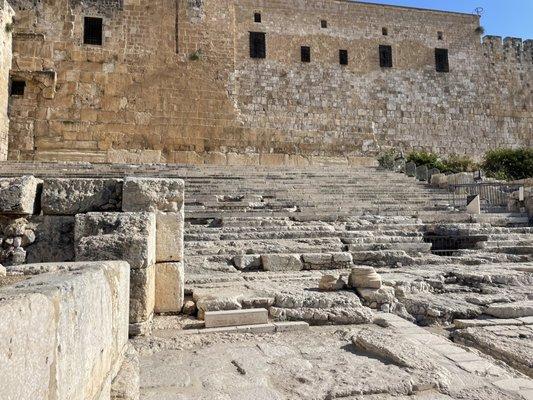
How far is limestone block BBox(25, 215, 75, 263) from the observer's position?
12.9ft

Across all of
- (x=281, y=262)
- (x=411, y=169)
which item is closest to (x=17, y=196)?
(x=281, y=262)

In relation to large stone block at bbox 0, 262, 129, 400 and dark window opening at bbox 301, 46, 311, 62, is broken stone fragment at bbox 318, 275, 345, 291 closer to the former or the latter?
large stone block at bbox 0, 262, 129, 400

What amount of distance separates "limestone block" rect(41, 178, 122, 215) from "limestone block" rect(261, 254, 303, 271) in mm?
2977

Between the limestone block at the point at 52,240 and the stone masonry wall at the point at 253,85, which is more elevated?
the stone masonry wall at the point at 253,85

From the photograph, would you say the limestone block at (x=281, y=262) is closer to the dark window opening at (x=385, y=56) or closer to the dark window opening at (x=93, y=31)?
the dark window opening at (x=93, y=31)

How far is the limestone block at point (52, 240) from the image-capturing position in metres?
3.93

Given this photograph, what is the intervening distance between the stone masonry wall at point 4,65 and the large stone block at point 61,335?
15.5 m

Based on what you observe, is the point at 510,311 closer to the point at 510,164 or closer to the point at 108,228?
the point at 108,228

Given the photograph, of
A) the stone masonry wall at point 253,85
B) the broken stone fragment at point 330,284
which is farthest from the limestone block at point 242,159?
the broken stone fragment at point 330,284

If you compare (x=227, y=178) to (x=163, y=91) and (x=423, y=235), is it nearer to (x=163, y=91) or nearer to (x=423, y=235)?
(x=423, y=235)

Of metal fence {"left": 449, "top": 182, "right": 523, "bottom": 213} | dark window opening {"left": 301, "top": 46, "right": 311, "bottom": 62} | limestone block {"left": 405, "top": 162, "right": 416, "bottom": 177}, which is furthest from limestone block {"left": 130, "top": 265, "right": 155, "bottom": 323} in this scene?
dark window opening {"left": 301, "top": 46, "right": 311, "bottom": 62}

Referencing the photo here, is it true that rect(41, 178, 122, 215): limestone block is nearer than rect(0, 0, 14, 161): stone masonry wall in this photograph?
Yes

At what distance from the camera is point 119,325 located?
2557 millimetres

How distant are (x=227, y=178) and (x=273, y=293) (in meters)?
7.87
